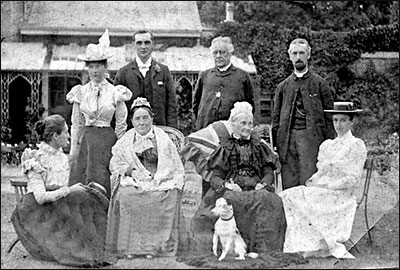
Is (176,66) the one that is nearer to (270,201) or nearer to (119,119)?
(119,119)

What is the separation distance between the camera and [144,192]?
5.63 metres

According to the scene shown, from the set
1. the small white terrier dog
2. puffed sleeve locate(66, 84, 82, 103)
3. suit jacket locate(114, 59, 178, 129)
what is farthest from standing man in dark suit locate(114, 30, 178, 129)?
the small white terrier dog

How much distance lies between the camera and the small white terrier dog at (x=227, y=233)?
17.6 ft

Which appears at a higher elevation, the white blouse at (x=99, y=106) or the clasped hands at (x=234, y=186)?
the white blouse at (x=99, y=106)

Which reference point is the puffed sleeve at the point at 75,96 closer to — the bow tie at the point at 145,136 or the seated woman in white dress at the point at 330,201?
the bow tie at the point at 145,136

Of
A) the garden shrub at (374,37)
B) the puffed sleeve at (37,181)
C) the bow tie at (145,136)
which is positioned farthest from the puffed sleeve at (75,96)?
the garden shrub at (374,37)

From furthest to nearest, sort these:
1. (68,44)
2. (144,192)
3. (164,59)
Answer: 1. (68,44)
2. (164,59)
3. (144,192)

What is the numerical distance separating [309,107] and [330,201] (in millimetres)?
1325

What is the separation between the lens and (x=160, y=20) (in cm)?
1593

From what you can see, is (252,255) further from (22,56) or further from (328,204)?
(22,56)

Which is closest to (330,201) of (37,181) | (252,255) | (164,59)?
(252,255)

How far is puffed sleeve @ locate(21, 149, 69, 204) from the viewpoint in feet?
17.6

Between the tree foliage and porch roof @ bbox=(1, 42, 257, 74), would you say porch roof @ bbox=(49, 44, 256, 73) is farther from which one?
the tree foliage

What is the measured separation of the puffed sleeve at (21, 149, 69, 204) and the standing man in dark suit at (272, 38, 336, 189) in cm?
248
